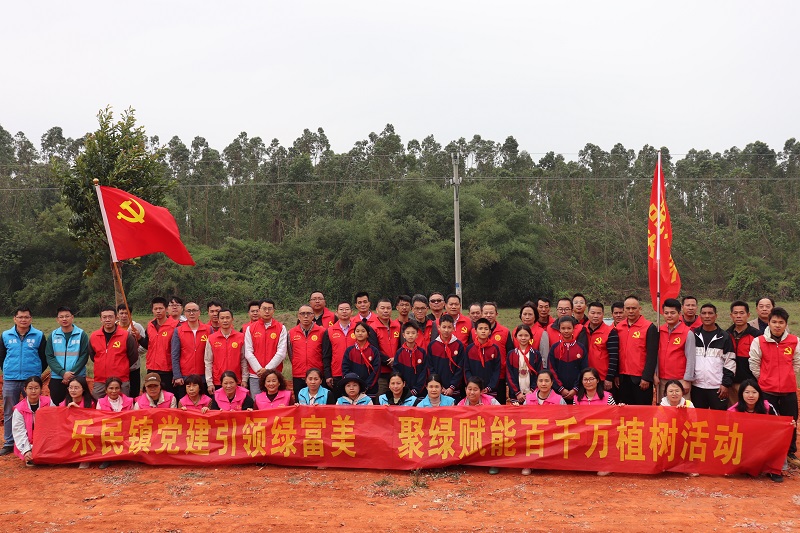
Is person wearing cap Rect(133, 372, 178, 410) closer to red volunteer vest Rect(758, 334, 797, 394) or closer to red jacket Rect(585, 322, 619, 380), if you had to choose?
red jacket Rect(585, 322, 619, 380)

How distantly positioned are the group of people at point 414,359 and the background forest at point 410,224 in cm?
2039

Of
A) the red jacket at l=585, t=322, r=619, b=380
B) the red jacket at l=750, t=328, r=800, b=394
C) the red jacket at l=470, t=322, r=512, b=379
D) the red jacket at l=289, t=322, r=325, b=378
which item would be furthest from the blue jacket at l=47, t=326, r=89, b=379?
the red jacket at l=750, t=328, r=800, b=394

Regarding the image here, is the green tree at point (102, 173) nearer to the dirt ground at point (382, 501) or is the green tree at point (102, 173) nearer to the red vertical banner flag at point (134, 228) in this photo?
the red vertical banner flag at point (134, 228)

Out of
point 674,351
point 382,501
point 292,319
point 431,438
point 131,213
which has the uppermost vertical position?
point 131,213

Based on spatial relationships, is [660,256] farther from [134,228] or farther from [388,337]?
[134,228]

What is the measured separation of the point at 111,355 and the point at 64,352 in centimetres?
51

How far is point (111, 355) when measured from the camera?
25.2ft

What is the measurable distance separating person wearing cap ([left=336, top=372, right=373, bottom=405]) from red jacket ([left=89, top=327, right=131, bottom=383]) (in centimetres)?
253

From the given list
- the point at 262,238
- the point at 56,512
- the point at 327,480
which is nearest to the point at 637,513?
the point at 327,480

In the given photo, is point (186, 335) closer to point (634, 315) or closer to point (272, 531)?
point (272, 531)

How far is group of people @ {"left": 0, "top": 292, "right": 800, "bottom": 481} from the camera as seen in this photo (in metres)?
6.89

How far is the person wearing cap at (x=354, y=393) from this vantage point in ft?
23.3

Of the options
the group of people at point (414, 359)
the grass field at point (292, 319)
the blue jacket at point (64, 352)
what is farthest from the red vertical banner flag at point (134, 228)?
the grass field at point (292, 319)

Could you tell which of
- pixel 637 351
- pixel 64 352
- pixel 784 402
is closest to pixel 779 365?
pixel 784 402
